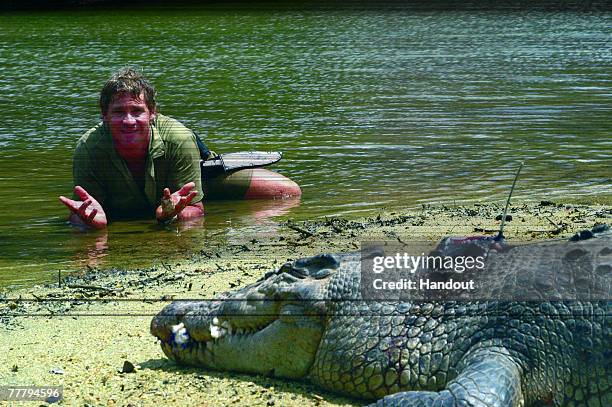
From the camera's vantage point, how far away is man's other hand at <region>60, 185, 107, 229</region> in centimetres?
729

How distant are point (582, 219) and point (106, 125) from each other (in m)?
3.24

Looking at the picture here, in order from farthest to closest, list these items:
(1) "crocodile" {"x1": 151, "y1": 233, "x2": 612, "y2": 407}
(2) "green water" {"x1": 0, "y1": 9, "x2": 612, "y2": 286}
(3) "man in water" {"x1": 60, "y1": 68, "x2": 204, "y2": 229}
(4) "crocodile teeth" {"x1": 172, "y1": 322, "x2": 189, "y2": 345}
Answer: (2) "green water" {"x1": 0, "y1": 9, "x2": 612, "y2": 286} < (3) "man in water" {"x1": 60, "y1": 68, "x2": 204, "y2": 229} < (4) "crocodile teeth" {"x1": 172, "y1": 322, "x2": 189, "y2": 345} < (1) "crocodile" {"x1": 151, "y1": 233, "x2": 612, "y2": 407}

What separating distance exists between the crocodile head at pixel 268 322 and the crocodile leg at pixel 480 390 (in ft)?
1.56

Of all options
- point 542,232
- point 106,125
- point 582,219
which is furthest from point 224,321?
point 106,125

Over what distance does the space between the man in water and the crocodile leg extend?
429cm

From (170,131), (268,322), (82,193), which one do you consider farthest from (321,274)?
(170,131)

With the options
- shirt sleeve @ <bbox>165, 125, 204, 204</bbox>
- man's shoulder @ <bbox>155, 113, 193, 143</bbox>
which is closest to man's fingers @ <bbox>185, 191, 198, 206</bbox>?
shirt sleeve @ <bbox>165, 125, 204, 204</bbox>

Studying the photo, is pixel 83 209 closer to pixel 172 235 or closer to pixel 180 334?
pixel 172 235

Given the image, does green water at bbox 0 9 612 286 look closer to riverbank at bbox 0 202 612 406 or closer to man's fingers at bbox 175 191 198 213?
man's fingers at bbox 175 191 198 213

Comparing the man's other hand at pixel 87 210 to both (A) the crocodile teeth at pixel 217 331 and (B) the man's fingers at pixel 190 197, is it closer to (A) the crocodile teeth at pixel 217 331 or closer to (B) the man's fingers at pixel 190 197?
(B) the man's fingers at pixel 190 197

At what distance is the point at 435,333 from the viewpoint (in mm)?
3527

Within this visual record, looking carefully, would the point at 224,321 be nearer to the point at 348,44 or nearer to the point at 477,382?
the point at 477,382

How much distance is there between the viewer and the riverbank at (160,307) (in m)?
3.80

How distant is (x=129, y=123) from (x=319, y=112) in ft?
19.1
